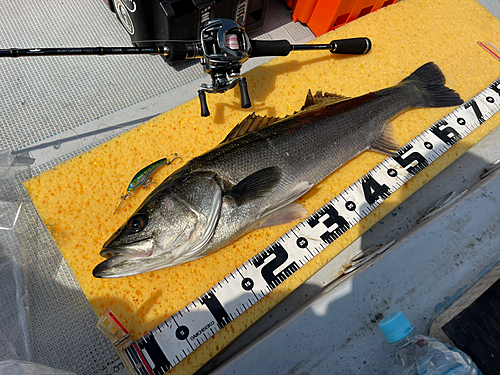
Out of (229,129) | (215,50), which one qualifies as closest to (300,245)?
(229,129)

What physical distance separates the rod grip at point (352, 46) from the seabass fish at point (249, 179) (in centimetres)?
49

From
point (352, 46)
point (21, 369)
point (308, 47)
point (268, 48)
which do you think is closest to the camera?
point (21, 369)

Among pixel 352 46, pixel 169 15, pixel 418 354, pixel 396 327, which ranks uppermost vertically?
pixel 169 15

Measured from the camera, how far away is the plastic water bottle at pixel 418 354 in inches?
69.6

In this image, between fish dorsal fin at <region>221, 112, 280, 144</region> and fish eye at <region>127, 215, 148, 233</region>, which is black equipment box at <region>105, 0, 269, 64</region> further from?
fish eye at <region>127, 215, 148, 233</region>

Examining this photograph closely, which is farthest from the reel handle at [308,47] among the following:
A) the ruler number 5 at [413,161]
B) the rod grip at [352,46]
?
the ruler number 5 at [413,161]

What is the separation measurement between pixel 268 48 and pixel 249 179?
105 cm

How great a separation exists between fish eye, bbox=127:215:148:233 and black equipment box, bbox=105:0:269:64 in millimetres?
1470

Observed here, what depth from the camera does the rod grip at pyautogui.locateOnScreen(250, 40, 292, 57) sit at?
2277mm

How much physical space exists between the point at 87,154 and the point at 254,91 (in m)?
1.50

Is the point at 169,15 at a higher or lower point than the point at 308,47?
higher

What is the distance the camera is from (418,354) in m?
1.87

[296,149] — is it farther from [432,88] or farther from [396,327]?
[432,88]

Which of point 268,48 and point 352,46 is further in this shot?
point 352,46
